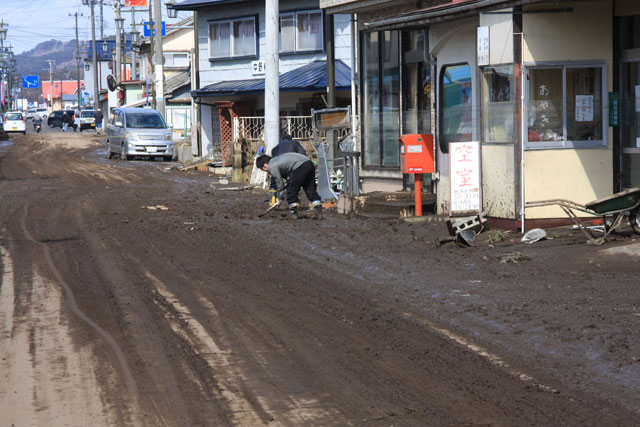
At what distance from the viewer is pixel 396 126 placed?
61.0 feet

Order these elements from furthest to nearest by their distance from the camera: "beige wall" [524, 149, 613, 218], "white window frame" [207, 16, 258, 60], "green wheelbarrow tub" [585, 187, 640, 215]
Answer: "white window frame" [207, 16, 258, 60], "beige wall" [524, 149, 613, 218], "green wheelbarrow tub" [585, 187, 640, 215]

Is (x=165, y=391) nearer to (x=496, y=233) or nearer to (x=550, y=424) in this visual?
(x=550, y=424)

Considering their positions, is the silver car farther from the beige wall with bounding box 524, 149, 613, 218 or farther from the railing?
the beige wall with bounding box 524, 149, 613, 218

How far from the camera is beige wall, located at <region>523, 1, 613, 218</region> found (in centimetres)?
1368

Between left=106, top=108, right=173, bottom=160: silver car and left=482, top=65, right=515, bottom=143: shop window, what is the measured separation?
24660 mm

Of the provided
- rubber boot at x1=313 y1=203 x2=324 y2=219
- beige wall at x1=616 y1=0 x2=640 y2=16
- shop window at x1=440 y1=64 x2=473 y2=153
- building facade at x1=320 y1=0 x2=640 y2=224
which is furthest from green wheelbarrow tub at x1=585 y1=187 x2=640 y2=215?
rubber boot at x1=313 y1=203 x2=324 y2=219

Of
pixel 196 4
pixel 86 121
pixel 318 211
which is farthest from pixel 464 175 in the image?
pixel 86 121

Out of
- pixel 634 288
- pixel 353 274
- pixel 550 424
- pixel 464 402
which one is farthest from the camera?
pixel 353 274

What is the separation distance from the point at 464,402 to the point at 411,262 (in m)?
6.30

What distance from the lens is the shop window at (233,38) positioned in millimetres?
37438

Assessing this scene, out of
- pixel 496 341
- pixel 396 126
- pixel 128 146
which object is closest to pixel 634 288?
pixel 496 341

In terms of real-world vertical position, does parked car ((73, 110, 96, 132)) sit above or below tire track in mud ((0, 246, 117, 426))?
above

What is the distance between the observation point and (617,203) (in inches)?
478

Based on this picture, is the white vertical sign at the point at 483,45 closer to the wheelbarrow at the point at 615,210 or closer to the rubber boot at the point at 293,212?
the wheelbarrow at the point at 615,210
